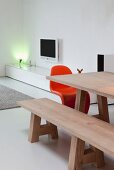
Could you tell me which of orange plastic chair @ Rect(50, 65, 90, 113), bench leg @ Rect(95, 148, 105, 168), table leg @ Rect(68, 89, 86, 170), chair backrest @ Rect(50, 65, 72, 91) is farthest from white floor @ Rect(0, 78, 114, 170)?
chair backrest @ Rect(50, 65, 72, 91)

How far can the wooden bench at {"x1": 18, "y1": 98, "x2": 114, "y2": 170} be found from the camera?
2.07 meters

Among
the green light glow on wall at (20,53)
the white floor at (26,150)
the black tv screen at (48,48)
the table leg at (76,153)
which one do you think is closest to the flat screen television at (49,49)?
the black tv screen at (48,48)

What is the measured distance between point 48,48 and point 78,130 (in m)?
4.34

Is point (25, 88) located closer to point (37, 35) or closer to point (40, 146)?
point (37, 35)

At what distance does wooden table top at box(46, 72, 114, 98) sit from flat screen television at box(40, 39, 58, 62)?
2.97 metres

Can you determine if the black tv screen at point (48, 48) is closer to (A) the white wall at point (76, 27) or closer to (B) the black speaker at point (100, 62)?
(A) the white wall at point (76, 27)

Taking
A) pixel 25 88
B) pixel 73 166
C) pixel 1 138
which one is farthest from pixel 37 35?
pixel 73 166

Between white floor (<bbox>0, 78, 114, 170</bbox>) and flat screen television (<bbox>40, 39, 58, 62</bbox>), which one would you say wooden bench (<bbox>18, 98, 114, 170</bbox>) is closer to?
white floor (<bbox>0, 78, 114, 170</bbox>)

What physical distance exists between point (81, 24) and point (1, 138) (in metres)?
2.96

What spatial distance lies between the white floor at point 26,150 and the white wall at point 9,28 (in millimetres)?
3778

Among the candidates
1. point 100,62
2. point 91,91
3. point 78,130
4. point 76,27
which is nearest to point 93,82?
point 91,91

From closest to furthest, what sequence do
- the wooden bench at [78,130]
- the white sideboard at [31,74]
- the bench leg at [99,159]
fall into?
the wooden bench at [78,130] → the bench leg at [99,159] → the white sideboard at [31,74]

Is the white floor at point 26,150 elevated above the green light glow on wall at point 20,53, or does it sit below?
below

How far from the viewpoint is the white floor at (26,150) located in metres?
2.54
